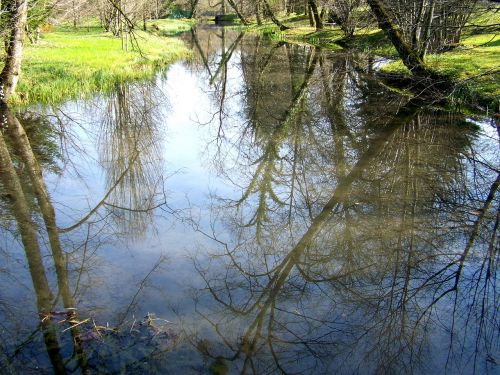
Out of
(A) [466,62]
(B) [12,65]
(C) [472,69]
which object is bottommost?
(C) [472,69]

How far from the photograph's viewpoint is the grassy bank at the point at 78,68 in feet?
43.3

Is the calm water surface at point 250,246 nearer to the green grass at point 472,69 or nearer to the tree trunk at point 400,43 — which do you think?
the green grass at point 472,69

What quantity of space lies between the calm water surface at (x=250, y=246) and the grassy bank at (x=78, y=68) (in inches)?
63.9

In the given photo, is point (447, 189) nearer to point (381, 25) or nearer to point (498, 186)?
point (498, 186)

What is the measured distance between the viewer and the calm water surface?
13.5 feet

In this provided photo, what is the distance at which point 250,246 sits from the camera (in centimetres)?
595

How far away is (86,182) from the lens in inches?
314

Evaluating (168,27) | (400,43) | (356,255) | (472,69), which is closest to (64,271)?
(356,255)

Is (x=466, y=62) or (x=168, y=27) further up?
(x=168, y=27)

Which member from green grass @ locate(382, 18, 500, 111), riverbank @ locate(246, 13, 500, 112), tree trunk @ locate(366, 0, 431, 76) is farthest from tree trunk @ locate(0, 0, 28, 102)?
green grass @ locate(382, 18, 500, 111)

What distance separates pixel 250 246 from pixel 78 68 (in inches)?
475

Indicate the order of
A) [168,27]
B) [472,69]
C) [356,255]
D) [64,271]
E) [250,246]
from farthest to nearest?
[168,27]
[472,69]
[250,246]
[356,255]
[64,271]

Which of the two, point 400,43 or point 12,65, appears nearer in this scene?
point 12,65

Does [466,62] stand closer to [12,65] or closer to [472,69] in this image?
[472,69]
